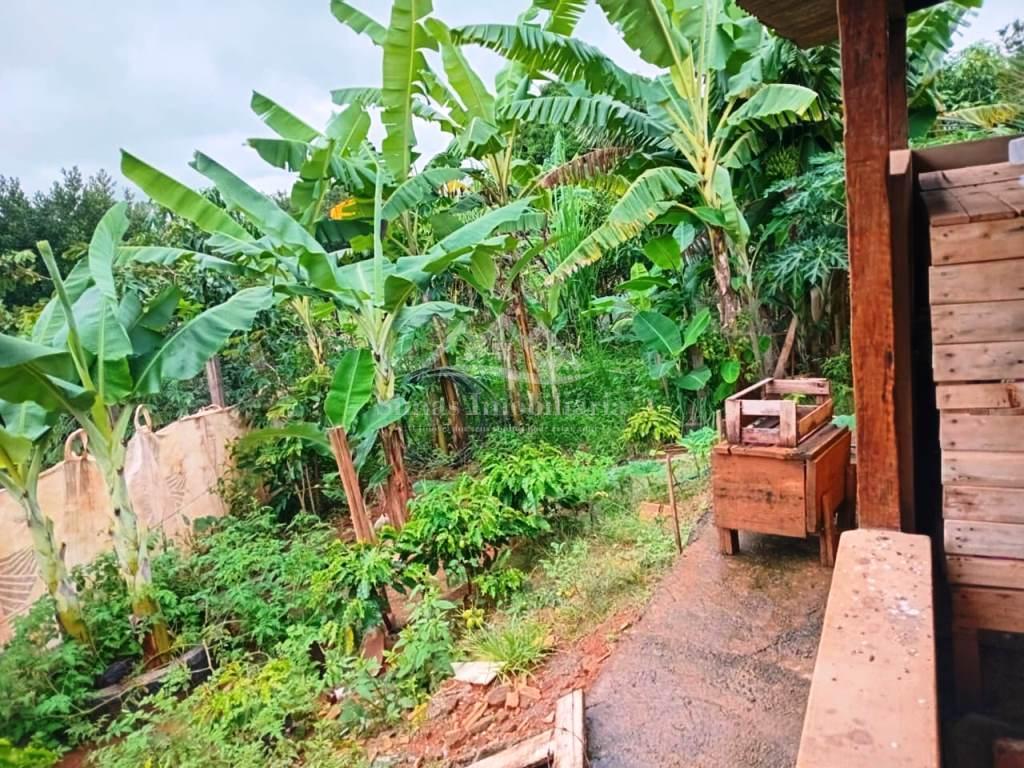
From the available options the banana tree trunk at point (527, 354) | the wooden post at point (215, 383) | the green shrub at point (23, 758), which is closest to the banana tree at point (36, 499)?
the green shrub at point (23, 758)

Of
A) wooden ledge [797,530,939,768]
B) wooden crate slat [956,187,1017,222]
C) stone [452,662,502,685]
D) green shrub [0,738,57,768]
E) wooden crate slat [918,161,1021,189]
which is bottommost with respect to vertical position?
stone [452,662,502,685]

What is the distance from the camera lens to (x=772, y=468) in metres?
2.52

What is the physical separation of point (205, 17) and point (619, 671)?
33.0 feet

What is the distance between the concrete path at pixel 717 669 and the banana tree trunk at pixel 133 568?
9.81 feet

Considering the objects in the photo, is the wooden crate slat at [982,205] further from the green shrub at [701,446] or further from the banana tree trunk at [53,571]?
the banana tree trunk at [53,571]

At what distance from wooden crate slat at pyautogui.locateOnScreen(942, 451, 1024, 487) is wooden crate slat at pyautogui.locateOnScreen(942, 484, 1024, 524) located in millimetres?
22

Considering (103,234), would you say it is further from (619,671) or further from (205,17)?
(205,17)

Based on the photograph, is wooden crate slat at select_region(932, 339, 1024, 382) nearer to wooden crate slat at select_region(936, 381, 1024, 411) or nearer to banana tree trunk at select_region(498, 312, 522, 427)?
wooden crate slat at select_region(936, 381, 1024, 411)

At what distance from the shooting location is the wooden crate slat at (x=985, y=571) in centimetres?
178

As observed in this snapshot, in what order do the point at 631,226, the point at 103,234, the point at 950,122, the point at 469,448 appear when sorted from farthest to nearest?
the point at 469,448
the point at 950,122
the point at 631,226
the point at 103,234

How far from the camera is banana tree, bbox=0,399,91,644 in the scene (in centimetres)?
336

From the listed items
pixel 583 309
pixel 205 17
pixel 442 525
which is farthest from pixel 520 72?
pixel 205 17

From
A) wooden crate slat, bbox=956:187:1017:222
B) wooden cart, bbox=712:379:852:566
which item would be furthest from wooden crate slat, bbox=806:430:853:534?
wooden crate slat, bbox=956:187:1017:222

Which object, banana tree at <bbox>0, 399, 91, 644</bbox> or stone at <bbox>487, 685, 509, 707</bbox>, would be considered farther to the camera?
banana tree at <bbox>0, 399, 91, 644</bbox>
